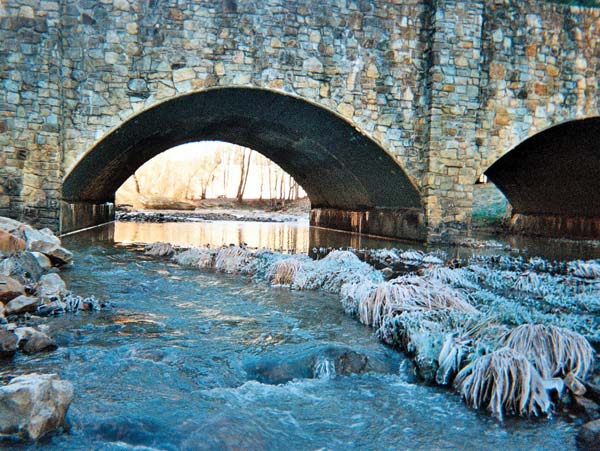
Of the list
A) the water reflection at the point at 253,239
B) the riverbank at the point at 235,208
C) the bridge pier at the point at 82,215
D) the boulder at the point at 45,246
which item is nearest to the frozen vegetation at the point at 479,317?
the boulder at the point at 45,246

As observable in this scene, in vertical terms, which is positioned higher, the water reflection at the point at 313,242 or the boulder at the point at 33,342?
the water reflection at the point at 313,242

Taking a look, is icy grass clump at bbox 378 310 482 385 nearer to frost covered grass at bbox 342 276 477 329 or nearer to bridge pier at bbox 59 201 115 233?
frost covered grass at bbox 342 276 477 329

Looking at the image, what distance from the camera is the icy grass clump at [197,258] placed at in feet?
21.9

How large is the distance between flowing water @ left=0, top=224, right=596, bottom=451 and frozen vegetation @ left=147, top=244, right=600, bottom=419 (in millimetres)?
144

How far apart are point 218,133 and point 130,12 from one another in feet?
16.0

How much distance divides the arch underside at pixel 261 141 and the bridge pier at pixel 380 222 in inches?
7.8

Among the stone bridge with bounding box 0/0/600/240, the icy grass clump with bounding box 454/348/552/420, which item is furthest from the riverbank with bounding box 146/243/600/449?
the stone bridge with bounding box 0/0/600/240

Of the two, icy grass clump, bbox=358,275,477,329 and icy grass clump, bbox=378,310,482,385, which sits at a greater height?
icy grass clump, bbox=358,275,477,329

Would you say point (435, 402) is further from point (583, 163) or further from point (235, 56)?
point (583, 163)

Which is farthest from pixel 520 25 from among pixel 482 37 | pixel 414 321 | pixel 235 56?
pixel 414 321

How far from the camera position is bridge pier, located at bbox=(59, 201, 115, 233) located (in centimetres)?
949

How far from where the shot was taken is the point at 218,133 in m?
13.3

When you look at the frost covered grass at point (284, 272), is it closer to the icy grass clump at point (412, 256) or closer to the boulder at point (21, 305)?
the icy grass clump at point (412, 256)

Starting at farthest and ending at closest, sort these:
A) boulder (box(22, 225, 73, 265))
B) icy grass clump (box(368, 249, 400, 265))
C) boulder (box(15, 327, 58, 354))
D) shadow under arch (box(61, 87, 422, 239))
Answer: shadow under arch (box(61, 87, 422, 239)) → icy grass clump (box(368, 249, 400, 265)) → boulder (box(22, 225, 73, 265)) → boulder (box(15, 327, 58, 354))
